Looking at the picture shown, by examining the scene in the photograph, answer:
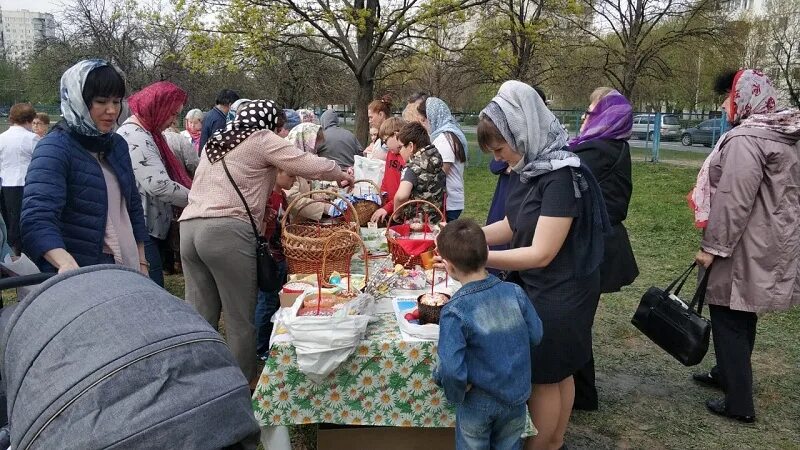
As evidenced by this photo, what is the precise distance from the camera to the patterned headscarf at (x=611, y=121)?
3.13 metres

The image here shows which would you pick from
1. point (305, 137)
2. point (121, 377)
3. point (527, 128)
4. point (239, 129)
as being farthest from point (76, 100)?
point (305, 137)

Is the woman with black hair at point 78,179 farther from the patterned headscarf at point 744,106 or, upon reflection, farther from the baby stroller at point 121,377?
the patterned headscarf at point 744,106

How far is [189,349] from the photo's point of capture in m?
1.24

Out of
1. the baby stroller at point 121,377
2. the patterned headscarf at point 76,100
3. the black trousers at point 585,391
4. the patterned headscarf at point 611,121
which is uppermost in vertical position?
the patterned headscarf at point 76,100

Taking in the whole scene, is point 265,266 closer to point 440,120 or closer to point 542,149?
point 542,149

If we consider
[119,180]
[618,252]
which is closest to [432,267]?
[618,252]

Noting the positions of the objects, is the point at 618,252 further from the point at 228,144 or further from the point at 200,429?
the point at 200,429

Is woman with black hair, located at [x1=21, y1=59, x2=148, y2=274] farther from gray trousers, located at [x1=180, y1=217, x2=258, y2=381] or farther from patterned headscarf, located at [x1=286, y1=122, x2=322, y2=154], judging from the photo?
patterned headscarf, located at [x1=286, y1=122, x2=322, y2=154]

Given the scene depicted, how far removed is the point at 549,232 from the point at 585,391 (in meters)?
1.58

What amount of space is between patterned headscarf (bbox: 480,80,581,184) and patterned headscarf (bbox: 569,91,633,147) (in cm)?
93

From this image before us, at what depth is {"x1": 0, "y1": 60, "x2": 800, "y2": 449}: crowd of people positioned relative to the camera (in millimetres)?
2033

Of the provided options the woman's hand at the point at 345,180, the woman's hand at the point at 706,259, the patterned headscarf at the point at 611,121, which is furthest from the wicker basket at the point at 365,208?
the woman's hand at the point at 706,259

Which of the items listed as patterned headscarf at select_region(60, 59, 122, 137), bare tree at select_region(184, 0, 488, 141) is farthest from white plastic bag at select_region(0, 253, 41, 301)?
bare tree at select_region(184, 0, 488, 141)

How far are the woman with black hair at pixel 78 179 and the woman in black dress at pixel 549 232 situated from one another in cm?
160
